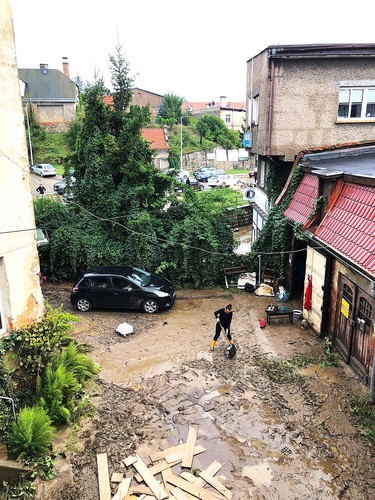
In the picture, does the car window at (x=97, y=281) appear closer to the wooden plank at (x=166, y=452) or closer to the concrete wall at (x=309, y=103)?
the wooden plank at (x=166, y=452)

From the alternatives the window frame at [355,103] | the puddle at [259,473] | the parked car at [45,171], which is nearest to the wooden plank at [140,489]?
the puddle at [259,473]

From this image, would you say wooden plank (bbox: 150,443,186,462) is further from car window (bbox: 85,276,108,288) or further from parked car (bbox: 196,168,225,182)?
parked car (bbox: 196,168,225,182)

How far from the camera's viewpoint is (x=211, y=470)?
297 inches

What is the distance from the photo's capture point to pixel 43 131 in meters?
53.6

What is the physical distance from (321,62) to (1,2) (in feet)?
44.1

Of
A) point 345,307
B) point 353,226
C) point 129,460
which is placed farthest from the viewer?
point 345,307

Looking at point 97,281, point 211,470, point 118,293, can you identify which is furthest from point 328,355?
point 97,281

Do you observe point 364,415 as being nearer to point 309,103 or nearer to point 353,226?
point 353,226

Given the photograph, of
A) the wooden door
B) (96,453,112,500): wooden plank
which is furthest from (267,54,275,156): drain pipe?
(96,453,112,500): wooden plank

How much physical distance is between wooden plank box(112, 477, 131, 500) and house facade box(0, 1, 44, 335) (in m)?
3.93

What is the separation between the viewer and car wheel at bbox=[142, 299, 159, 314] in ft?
50.5

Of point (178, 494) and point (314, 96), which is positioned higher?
point (314, 96)

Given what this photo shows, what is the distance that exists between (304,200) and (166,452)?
981cm

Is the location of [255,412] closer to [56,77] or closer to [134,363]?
[134,363]
